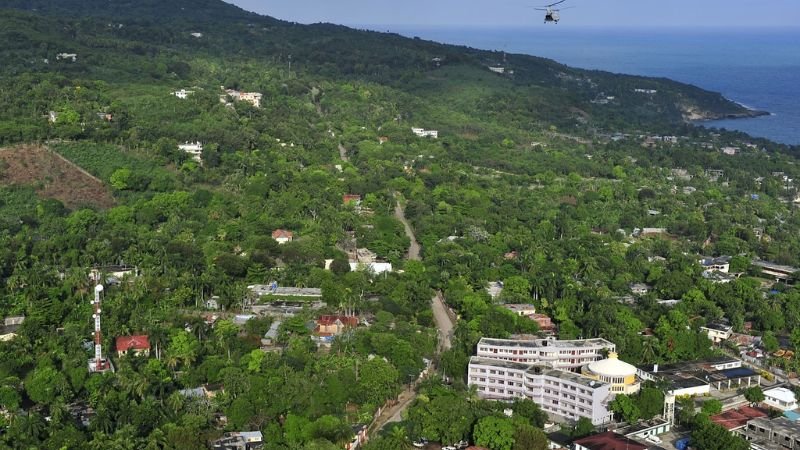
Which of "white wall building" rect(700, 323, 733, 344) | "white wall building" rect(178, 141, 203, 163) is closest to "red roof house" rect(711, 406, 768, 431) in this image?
"white wall building" rect(700, 323, 733, 344)

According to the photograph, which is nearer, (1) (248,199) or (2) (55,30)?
(1) (248,199)

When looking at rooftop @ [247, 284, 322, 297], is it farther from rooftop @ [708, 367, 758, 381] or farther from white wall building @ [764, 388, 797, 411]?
white wall building @ [764, 388, 797, 411]

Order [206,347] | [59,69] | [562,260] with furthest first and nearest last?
[59,69] → [562,260] → [206,347]

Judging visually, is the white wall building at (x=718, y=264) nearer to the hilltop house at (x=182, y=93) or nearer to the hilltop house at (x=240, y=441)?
the hilltop house at (x=240, y=441)

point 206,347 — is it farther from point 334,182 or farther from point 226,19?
point 226,19

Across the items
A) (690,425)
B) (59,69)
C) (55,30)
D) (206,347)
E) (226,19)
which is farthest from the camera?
(226,19)

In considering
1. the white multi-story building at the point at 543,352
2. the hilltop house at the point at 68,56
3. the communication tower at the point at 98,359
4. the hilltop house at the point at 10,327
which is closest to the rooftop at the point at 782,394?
the white multi-story building at the point at 543,352

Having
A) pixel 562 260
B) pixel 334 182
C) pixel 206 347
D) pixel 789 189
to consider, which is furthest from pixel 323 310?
pixel 789 189

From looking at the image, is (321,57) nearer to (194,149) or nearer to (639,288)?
(194,149)
